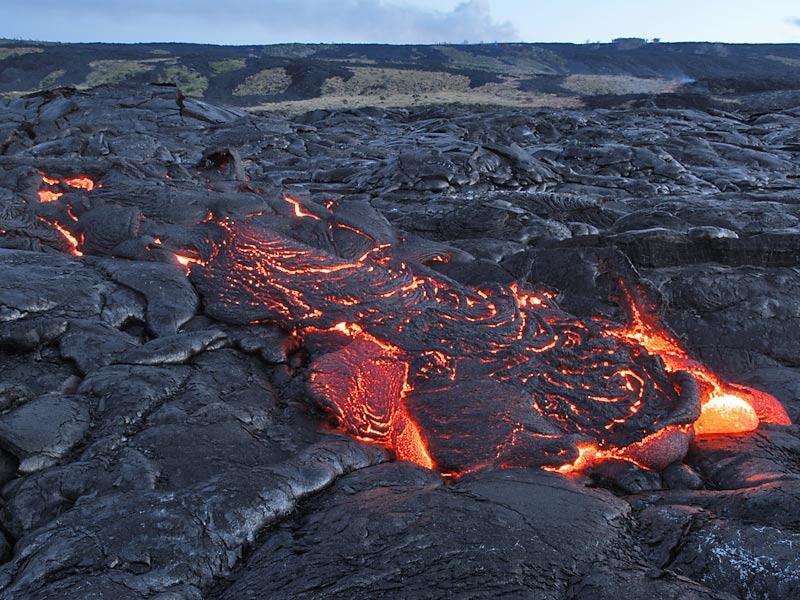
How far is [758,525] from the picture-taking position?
11.6 feet

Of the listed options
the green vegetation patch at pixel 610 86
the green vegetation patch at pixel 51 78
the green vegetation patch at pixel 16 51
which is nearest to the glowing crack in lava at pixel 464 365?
the green vegetation patch at pixel 51 78

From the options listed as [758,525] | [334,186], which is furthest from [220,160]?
[758,525]

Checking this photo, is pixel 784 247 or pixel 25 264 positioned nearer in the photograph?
pixel 25 264

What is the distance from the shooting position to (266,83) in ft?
167

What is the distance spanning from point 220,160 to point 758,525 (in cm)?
1013

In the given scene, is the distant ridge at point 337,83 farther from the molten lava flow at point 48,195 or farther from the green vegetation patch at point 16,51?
the molten lava flow at point 48,195

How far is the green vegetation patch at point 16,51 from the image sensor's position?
51334mm

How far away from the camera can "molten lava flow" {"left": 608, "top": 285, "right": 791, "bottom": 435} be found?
5457 mm

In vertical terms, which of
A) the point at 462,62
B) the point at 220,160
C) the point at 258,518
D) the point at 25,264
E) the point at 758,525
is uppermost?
the point at 462,62

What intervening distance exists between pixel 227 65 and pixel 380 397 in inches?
2184

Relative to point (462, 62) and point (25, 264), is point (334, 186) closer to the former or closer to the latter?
point (25, 264)

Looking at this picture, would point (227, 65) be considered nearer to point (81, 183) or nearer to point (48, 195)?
point (81, 183)

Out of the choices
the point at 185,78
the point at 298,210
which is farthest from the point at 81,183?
the point at 185,78

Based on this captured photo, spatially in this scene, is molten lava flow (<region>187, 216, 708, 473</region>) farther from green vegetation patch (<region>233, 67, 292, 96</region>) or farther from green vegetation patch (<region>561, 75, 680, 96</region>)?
green vegetation patch (<region>561, 75, 680, 96</region>)
